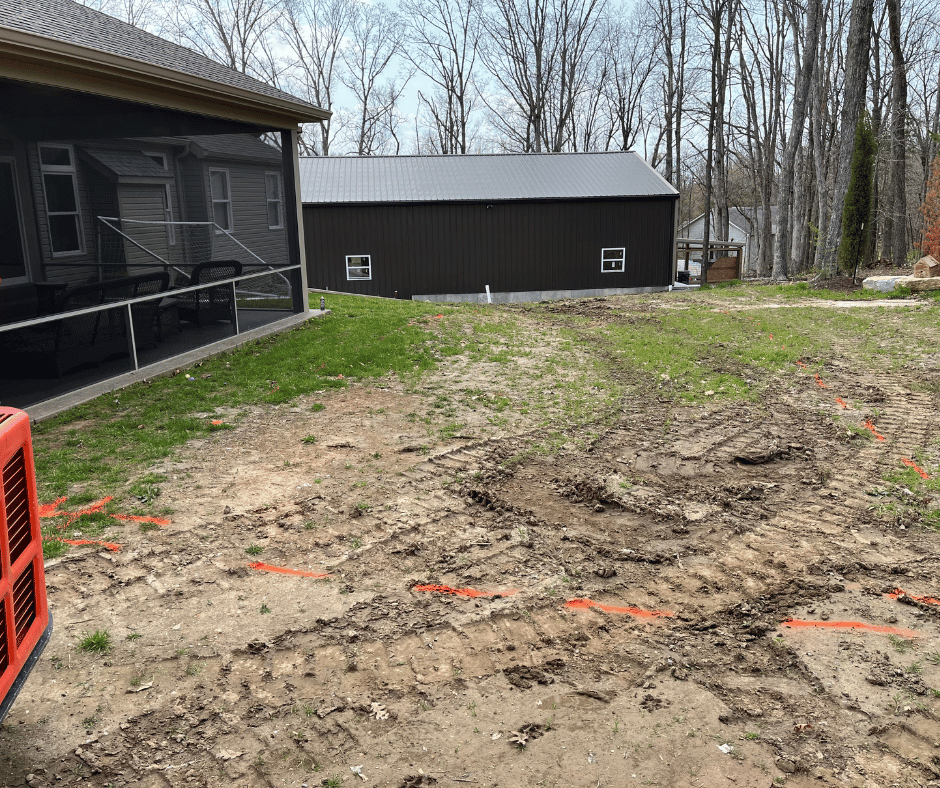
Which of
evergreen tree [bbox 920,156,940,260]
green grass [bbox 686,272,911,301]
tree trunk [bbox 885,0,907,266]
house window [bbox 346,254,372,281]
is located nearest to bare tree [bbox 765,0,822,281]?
tree trunk [bbox 885,0,907,266]

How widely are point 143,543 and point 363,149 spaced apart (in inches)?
1704

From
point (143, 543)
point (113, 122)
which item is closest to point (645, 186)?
point (113, 122)

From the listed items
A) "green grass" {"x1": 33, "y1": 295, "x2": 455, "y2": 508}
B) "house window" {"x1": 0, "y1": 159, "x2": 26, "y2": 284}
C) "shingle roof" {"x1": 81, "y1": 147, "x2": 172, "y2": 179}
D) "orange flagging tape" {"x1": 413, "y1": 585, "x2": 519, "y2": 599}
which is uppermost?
"shingle roof" {"x1": 81, "y1": 147, "x2": 172, "y2": 179}

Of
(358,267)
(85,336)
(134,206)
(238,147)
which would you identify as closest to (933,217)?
(358,267)

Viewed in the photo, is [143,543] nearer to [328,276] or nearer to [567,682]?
[567,682]

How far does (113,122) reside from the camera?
11000 mm

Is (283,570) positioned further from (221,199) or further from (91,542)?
(221,199)

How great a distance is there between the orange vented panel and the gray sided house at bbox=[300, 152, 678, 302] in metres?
19.9

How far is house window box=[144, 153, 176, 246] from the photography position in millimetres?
13581

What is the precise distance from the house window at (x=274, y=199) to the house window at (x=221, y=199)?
114cm

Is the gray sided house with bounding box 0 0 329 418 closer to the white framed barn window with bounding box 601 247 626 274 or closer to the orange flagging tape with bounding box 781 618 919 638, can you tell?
the orange flagging tape with bounding box 781 618 919 638

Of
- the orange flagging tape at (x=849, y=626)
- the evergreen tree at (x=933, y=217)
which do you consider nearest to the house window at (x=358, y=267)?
the evergreen tree at (x=933, y=217)

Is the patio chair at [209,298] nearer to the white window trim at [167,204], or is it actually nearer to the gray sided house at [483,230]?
the white window trim at [167,204]

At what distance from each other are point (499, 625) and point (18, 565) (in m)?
2.38
